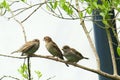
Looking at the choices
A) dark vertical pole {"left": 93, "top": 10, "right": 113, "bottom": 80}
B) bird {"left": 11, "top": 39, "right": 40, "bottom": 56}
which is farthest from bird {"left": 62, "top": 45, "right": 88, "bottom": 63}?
dark vertical pole {"left": 93, "top": 10, "right": 113, "bottom": 80}

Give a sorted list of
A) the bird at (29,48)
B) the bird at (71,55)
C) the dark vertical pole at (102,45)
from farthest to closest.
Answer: the bird at (71,55) < the bird at (29,48) < the dark vertical pole at (102,45)

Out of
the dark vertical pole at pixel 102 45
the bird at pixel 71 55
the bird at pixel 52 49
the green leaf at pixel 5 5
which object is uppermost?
the green leaf at pixel 5 5

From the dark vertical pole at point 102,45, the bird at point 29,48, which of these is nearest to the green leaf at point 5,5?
the bird at point 29,48

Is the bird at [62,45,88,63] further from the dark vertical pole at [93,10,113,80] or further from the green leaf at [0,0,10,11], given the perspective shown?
the green leaf at [0,0,10,11]

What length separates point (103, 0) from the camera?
4.68 m

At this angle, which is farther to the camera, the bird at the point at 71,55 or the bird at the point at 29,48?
the bird at the point at 71,55

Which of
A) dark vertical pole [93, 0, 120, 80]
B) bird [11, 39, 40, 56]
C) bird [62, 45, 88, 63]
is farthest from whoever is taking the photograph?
bird [62, 45, 88, 63]

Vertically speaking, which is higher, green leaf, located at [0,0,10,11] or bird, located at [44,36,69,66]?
green leaf, located at [0,0,10,11]

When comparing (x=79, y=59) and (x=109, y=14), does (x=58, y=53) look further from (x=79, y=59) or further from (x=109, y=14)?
(x=109, y=14)

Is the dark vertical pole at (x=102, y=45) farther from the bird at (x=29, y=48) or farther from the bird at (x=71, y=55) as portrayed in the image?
the bird at (x=29, y=48)

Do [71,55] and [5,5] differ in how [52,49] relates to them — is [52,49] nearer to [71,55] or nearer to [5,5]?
[71,55]

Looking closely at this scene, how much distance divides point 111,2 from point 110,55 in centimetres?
67

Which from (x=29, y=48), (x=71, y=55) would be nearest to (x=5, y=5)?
(x=29, y=48)

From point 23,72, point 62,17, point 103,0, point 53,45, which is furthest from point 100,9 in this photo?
point 53,45
